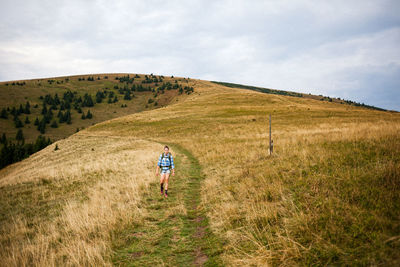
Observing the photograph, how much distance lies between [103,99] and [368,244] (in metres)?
178

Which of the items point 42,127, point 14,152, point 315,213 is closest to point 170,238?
point 315,213

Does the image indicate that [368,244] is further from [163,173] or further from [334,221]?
[163,173]

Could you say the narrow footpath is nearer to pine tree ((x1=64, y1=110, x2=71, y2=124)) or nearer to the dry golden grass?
the dry golden grass

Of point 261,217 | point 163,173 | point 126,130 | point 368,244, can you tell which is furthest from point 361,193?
point 126,130

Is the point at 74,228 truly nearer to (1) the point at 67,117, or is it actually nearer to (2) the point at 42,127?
(2) the point at 42,127

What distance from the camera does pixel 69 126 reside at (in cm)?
12069

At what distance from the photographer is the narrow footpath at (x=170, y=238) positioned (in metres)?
4.96

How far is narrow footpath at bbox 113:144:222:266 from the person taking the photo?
4961mm

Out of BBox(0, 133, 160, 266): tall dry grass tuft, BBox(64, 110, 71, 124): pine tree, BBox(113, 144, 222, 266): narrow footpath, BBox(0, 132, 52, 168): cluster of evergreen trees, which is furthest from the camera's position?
BBox(64, 110, 71, 124): pine tree

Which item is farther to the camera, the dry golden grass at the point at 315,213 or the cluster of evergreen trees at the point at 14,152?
the cluster of evergreen trees at the point at 14,152

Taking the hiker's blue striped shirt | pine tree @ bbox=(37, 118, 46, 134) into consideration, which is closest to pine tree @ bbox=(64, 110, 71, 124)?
pine tree @ bbox=(37, 118, 46, 134)

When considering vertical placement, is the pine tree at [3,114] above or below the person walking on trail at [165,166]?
above

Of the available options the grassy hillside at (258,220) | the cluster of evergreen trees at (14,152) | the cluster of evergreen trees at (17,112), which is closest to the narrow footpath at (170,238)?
the grassy hillside at (258,220)

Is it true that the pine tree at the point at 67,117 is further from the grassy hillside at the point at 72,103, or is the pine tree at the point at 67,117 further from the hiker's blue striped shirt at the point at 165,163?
the hiker's blue striped shirt at the point at 165,163
